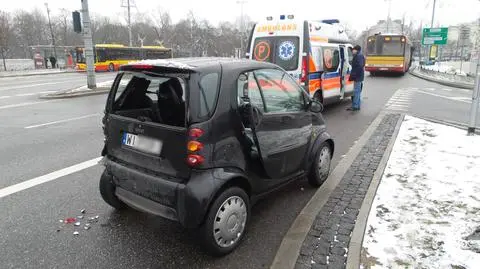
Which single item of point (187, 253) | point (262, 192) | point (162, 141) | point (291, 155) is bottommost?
point (187, 253)

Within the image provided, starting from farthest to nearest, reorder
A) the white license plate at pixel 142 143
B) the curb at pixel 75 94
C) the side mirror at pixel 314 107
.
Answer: the curb at pixel 75 94 → the side mirror at pixel 314 107 → the white license plate at pixel 142 143

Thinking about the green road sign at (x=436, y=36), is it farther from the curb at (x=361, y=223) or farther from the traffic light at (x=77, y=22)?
the curb at (x=361, y=223)

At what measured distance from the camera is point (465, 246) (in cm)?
327

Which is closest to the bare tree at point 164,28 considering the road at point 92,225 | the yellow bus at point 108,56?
the yellow bus at point 108,56

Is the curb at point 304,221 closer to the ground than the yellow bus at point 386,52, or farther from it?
closer to the ground

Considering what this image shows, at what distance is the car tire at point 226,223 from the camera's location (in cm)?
326

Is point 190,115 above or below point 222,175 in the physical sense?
above

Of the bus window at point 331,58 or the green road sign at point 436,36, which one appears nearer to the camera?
the bus window at point 331,58

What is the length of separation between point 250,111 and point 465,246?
221cm

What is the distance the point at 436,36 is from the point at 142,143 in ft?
118

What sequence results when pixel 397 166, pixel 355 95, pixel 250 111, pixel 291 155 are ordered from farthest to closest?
pixel 355 95
pixel 397 166
pixel 291 155
pixel 250 111

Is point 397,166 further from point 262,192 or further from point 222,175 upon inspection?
point 222,175

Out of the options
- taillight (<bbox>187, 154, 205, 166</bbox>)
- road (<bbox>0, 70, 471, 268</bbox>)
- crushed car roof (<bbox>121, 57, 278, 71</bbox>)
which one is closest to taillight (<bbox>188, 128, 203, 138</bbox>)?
taillight (<bbox>187, 154, 205, 166</bbox>)

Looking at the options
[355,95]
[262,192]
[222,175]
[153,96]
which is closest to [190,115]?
[222,175]
